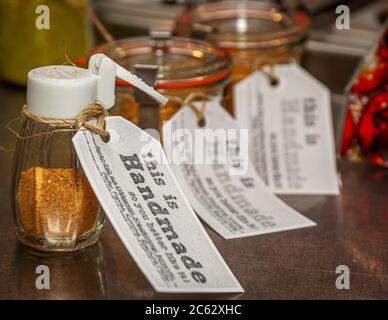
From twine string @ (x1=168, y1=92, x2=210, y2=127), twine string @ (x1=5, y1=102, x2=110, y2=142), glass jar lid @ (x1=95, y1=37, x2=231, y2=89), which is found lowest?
twine string @ (x1=168, y1=92, x2=210, y2=127)

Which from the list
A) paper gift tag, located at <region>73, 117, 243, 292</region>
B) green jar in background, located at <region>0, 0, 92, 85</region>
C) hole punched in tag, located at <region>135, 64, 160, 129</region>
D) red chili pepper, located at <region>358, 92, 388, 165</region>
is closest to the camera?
paper gift tag, located at <region>73, 117, 243, 292</region>

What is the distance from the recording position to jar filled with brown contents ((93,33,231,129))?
0.90m

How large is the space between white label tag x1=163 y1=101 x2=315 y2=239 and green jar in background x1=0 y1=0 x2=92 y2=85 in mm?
296

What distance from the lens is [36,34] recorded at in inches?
45.6

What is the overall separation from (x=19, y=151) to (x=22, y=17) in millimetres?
427

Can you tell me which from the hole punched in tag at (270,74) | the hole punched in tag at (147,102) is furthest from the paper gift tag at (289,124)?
the hole punched in tag at (147,102)

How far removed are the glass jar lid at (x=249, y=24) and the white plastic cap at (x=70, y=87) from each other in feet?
1.11

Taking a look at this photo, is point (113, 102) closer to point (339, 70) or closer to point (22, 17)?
point (22, 17)

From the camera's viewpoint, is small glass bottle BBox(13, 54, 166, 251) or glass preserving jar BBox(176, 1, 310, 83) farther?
glass preserving jar BBox(176, 1, 310, 83)

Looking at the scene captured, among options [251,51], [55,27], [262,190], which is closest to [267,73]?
[251,51]

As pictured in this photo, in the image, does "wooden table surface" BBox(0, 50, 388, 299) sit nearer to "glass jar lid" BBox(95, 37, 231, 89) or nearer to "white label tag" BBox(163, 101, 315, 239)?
"white label tag" BBox(163, 101, 315, 239)

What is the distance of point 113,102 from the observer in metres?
0.77

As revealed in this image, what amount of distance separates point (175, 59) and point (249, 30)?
0.61 feet

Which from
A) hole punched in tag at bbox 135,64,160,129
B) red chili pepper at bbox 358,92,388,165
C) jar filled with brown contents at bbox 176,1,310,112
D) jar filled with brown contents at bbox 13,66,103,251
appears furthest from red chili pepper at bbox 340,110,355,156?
jar filled with brown contents at bbox 13,66,103,251
